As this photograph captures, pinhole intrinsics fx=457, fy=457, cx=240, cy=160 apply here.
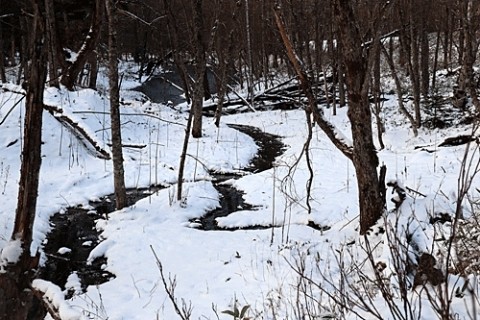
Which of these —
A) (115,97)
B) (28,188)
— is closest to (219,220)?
(115,97)

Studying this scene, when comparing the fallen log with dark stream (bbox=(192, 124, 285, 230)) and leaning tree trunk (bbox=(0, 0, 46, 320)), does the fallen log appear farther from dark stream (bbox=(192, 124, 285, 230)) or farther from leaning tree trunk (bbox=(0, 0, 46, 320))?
leaning tree trunk (bbox=(0, 0, 46, 320))

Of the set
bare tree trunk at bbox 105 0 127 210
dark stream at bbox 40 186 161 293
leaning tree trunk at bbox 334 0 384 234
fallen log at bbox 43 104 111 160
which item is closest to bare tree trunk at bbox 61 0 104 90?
fallen log at bbox 43 104 111 160

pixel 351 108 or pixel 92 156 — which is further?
pixel 92 156

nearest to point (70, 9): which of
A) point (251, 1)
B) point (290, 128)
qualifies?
point (290, 128)

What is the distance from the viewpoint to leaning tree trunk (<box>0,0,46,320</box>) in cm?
320

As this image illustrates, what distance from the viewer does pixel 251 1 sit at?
1172 inches

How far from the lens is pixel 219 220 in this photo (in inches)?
310

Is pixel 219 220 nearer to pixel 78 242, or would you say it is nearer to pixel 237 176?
pixel 78 242

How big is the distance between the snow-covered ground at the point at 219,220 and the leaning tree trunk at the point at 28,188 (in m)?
0.15

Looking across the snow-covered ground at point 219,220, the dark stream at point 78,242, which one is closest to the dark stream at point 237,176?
the snow-covered ground at point 219,220

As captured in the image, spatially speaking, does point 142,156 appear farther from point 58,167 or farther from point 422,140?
point 422,140

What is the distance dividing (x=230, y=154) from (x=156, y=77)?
2148 cm

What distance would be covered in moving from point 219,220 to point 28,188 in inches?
183

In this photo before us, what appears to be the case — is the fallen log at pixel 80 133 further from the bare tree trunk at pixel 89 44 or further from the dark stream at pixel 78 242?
the dark stream at pixel 78 242
